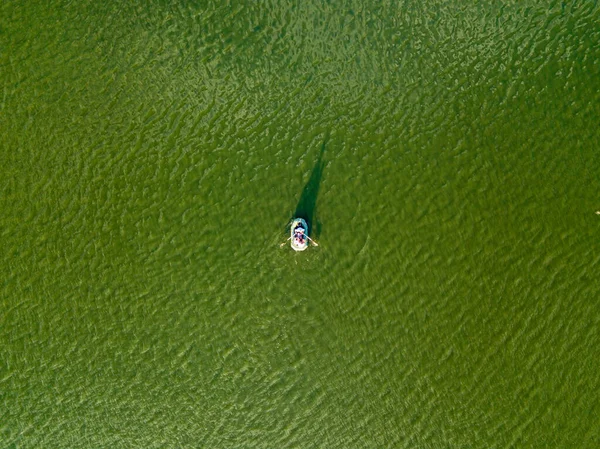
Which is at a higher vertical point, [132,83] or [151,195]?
[132,83]

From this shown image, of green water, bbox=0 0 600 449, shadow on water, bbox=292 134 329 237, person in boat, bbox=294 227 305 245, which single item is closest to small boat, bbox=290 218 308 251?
person in boat, bbox=294 227 305 245

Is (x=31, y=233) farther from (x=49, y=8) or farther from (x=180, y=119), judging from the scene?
(x=49, y=8)

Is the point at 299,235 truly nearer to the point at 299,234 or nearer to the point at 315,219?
the point at 299,234

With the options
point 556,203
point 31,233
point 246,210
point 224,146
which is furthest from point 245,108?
point 556,203

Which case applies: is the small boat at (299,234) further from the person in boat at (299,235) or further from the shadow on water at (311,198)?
the shadow on water at (311,198)

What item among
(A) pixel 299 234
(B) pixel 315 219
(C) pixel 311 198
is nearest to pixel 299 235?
(A) pixel 299 234

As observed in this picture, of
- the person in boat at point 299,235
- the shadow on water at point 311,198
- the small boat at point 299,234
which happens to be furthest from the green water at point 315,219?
the person in boat at point 299,235

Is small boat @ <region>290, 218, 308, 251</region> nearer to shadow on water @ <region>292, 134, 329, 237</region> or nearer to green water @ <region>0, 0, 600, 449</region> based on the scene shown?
shadow on water @ <region>292, 134, 329, 237</region>
